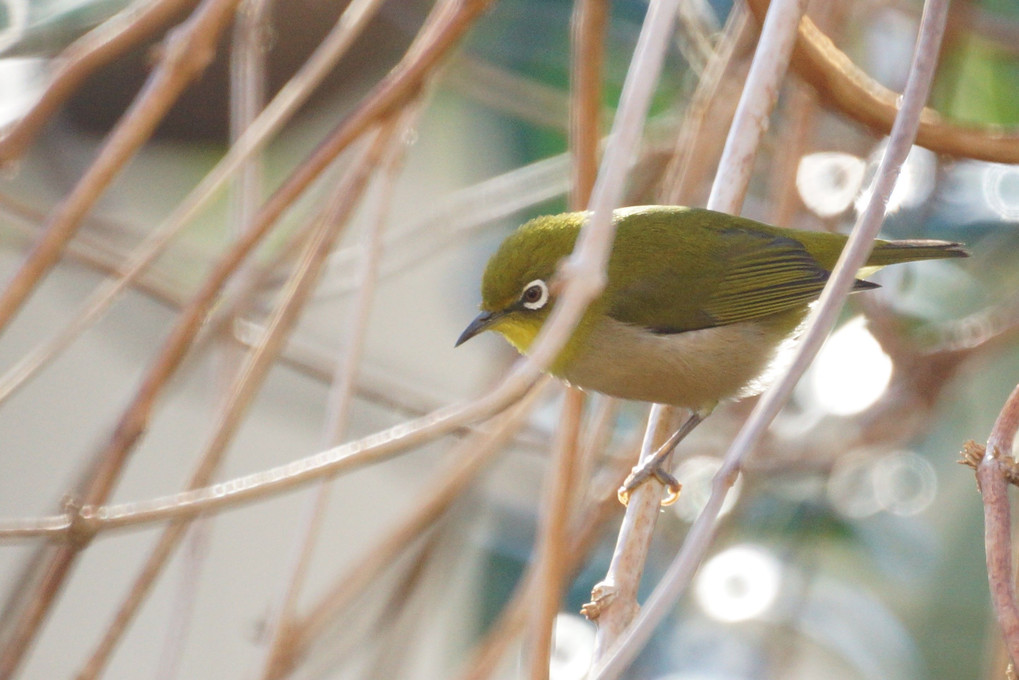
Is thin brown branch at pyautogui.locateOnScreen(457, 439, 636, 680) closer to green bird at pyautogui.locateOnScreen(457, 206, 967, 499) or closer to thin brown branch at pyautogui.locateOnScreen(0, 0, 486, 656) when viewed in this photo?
green bird at pyautogui.locateOnScreen(457, 206, 967, 499)

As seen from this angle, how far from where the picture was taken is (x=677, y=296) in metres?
2.78

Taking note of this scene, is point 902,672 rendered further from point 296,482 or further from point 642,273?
point 296,482

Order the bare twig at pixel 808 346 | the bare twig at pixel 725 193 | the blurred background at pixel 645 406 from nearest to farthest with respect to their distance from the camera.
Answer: the bare twig at pixel 808 346 → the bare twig at pixel 725 193 → the blurred background at pixel 645 406

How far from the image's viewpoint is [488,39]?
153 inches

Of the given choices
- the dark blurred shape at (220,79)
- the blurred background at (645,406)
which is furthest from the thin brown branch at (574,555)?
the dark blurred shape at (220,79)

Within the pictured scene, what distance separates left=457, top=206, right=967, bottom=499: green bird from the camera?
256 cm

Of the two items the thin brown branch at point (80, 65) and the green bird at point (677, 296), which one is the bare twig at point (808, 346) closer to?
the green bird at point (677, 296)

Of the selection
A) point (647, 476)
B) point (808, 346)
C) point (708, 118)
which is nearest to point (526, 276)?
point (708, 118)

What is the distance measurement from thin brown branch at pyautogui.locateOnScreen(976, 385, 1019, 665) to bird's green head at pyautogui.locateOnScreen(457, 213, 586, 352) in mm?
1342

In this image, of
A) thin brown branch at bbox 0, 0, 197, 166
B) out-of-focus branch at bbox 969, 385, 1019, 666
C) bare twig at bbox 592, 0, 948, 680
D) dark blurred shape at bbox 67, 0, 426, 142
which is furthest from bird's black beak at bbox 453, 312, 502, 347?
dark blurred shape at bbox 67, 0, 426, 142

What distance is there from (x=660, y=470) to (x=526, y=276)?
661 millimetres

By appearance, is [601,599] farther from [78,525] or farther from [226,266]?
[226,266]

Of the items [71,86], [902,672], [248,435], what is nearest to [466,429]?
[71,86]

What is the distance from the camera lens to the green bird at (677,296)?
256cm
